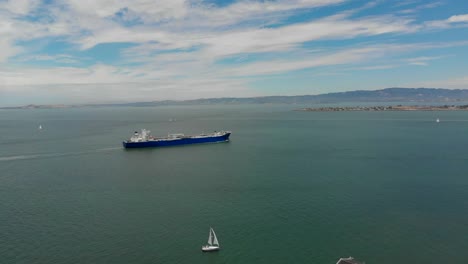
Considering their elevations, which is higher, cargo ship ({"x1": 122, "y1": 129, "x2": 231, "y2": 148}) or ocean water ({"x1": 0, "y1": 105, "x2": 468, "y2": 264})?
cargo ship ({"x1": 122, "y1": 129, "x2": 231, "y2": 148})

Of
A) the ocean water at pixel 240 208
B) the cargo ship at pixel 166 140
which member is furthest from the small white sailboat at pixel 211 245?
the cargo ship at pixel 166 140

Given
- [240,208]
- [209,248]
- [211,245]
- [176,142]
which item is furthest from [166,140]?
[209,248]

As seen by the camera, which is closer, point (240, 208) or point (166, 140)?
point (240, 208)

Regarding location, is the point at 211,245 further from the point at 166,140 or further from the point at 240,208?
the point at 166,140

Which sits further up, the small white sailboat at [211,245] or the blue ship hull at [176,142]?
the blue ship hull at [176,142]

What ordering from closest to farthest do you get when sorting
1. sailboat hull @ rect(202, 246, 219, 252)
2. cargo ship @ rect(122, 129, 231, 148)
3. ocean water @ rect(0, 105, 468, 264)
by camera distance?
1. sailboat hull @ rect(202, 246, 219, 252)
2. ocean water @ rect(0, 105, 468, 264)
3. cargo ship @ rect(122, 129, 231, 148)

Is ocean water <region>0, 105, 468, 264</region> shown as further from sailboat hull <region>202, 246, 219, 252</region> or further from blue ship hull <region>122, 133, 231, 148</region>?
blue ship hull <region>122, 133, 231, 148</region>

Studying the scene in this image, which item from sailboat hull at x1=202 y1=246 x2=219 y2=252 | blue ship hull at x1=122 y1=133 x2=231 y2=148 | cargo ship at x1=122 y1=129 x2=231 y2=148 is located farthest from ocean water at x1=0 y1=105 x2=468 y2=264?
cargo ship at x1=122 y1=129 x2=231 y2=148

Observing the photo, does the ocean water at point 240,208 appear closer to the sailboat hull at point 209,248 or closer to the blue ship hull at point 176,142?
the sailboat hull at point 209,248

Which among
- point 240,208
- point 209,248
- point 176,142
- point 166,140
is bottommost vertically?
point 209,248
